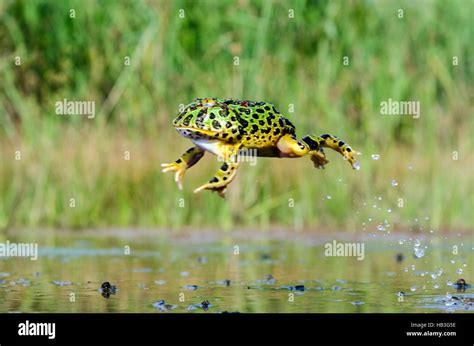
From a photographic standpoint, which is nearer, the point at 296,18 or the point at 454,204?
the point at 454,204

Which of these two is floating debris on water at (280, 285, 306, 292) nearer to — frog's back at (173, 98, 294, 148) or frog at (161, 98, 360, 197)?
frog at (161, 98, 360, 197)

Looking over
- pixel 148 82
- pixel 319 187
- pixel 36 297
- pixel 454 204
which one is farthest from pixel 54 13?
pixel 36 297

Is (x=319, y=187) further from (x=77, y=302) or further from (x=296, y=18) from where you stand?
(x=77, y=302)

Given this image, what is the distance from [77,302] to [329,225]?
20.0 ft

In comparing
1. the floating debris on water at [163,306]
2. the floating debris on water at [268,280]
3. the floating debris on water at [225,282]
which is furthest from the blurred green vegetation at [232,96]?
the floating debris on water at [163,306]

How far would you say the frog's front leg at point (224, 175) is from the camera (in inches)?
368

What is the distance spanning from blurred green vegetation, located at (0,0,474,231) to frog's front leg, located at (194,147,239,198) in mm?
7202

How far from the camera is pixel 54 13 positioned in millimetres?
18922

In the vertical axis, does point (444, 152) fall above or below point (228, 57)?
below

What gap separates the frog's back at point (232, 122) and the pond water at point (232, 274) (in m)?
1.50

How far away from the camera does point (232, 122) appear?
9469 millimetres

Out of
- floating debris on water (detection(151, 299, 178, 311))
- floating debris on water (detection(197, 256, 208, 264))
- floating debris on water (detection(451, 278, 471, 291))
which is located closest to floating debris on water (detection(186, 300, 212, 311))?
floating debris on water (detection(151, 299, 178, 311))

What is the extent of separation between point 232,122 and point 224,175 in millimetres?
366
